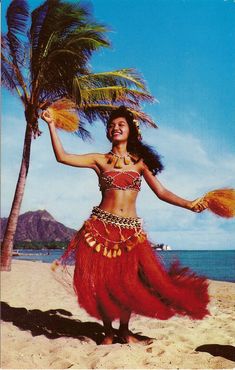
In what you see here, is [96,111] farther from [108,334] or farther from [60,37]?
[108,334]

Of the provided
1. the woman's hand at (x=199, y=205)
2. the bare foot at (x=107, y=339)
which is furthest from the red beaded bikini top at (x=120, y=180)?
the bare foot at (x=107, y=339)

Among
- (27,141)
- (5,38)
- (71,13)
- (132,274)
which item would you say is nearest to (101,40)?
(71,13)

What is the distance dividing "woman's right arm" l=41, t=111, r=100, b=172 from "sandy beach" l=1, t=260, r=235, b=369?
0.96 metres

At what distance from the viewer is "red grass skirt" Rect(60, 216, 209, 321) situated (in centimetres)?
279

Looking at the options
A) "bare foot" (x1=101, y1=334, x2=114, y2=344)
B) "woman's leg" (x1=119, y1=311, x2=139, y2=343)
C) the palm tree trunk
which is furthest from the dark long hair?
the palm tree trunk

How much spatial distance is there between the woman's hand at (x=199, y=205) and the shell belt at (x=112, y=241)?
0.37 m

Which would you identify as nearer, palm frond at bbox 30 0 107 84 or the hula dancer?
the hula dancer

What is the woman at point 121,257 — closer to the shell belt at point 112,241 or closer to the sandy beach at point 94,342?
the shell belt at point 112,241

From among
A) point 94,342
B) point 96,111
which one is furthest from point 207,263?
point 94,342

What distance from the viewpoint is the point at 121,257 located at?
9.34 ft

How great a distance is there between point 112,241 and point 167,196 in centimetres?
49

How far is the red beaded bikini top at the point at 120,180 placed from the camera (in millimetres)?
2906

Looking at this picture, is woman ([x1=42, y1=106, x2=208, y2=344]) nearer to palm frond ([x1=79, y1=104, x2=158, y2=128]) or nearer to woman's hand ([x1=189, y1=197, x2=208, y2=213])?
woman's hand ([x1=189, y1=197, x2=208, y2=213])

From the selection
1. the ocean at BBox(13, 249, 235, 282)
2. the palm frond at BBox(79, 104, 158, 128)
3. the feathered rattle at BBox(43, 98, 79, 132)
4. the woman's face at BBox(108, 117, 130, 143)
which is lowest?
the ocean at BBox(13, 249, 235, 282)
